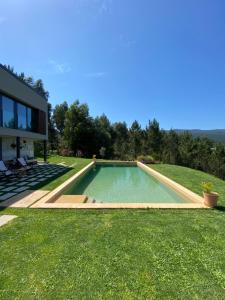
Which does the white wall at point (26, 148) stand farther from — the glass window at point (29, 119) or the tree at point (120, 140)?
the tree at point (120, 140)

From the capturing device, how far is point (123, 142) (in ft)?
119

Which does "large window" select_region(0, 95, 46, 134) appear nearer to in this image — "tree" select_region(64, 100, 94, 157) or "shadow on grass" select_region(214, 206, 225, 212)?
"shadow on grass" select_region(214, 206, 225, 212)

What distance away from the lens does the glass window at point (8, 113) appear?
12.3m

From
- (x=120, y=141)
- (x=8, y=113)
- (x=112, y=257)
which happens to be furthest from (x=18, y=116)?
(x=120, y=141)

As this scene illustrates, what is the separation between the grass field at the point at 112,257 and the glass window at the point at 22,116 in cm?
1019

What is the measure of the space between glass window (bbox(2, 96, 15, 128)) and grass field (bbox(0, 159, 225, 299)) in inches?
327

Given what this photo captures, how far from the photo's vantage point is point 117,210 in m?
5.95

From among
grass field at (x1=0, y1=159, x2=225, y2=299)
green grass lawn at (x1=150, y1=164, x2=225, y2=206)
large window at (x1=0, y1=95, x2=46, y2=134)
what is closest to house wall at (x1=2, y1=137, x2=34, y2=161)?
large window at (x1=0, y1=95, x2=46, y2=134)

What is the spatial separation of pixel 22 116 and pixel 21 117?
0.25 meters

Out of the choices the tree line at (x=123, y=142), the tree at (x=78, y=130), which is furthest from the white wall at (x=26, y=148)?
the tree at (x=78, y=130)

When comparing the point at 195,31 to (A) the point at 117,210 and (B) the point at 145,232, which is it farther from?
(B) the point at 145,232

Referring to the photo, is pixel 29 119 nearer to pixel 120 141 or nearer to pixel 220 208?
pixel 220 208

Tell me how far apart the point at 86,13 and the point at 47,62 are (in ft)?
15.6

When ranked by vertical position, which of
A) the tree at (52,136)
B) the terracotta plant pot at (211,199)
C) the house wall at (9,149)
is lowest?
the terracotta plant pot at (211,199)
